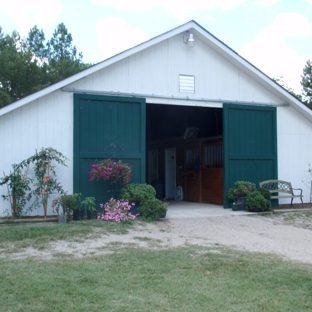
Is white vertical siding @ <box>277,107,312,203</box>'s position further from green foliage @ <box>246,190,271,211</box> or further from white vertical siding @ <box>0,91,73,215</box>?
white vertical siding @ <box>0,91,73,215</box>

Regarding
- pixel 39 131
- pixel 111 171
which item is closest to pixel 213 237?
pixel 111 171

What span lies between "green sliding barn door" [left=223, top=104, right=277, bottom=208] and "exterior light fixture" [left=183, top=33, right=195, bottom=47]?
2129 mm

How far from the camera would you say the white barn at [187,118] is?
38.8 ft

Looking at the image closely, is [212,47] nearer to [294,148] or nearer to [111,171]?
[294,148]

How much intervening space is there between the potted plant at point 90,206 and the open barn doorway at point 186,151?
17.5 ft

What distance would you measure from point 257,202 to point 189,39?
497 centimetres

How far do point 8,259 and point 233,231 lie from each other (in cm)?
522

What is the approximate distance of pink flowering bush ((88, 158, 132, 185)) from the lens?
11.5 m

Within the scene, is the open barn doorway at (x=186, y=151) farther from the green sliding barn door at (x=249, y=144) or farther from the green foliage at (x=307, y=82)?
the green foliage at (x=307, y=82)

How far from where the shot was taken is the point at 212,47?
45.2 feet

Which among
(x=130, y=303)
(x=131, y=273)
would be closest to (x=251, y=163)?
(x=131, y=273)

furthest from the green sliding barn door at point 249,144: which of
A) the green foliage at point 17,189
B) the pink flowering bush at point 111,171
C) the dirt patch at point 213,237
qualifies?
the green foliage at point 17,189

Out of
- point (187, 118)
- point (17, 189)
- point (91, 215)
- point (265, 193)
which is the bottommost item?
point (91, 215)

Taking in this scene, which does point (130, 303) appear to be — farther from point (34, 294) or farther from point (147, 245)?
point (147, 245)
